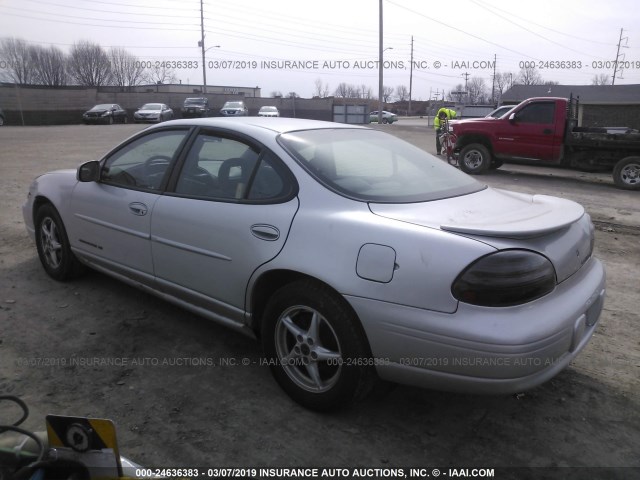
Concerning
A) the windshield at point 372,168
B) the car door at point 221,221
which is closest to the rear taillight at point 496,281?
the windshield at point 372,168

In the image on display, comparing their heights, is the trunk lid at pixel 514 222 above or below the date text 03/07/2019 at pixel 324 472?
above

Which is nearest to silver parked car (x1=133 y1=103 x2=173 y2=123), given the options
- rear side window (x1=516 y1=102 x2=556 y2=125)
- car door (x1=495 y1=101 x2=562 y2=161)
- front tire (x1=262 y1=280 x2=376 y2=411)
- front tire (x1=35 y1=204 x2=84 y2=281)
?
car door (x1=495 y1=101 x2=562 y2=161)

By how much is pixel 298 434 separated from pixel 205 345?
1167mm

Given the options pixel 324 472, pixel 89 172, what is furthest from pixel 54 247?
pixel 324 472

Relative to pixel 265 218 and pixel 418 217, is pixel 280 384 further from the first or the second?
pixel 418 217

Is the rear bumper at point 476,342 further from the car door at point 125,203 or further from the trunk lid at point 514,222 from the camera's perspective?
the car door at point 125,203

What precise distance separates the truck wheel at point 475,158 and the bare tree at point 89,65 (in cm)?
6858

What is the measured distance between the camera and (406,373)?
7.77ft

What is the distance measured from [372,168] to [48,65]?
256ft

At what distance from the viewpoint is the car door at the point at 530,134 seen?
11664 mm

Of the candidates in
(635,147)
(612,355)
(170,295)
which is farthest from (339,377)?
(635,147)

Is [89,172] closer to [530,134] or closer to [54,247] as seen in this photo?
[54,247]

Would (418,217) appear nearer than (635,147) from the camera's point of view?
Yes

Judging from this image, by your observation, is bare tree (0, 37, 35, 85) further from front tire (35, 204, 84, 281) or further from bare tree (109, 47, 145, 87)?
front tire (35, 204, 84, 281)
